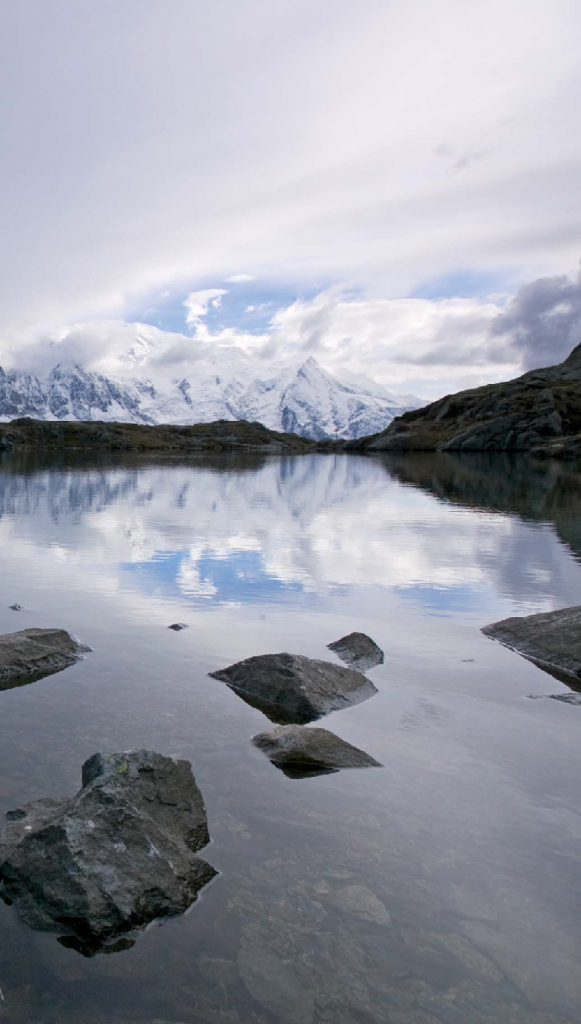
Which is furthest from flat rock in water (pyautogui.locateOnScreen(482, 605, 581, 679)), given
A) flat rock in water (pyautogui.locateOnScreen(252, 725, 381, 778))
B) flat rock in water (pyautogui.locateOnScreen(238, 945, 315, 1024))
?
flat rock in water (pyautogui.locateOnScreen(238, 945, 315, 1024))

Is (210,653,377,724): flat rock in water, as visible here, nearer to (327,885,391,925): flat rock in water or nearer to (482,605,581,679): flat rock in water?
(482,605,581,679): flat rock in water

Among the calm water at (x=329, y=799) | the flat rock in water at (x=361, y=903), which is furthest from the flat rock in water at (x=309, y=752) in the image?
the flat rock in water at (x=361, y=903)

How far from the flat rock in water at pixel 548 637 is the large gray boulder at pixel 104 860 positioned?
1250 centimetres

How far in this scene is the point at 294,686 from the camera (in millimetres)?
16641

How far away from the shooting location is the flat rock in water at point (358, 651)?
19.5m

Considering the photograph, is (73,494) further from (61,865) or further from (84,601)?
(61,865)

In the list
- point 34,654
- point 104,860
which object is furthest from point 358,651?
point 104,860

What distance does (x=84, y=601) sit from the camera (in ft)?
84.8

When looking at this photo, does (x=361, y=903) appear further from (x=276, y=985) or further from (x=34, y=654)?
(x=34, y=654)

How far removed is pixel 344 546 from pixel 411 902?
105ft

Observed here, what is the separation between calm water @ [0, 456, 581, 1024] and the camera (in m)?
8.18

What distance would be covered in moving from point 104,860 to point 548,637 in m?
15.4

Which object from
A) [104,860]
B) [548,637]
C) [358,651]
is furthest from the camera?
[548,637]

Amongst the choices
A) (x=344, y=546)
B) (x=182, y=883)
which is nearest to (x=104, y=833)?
(x=182, y=883)
